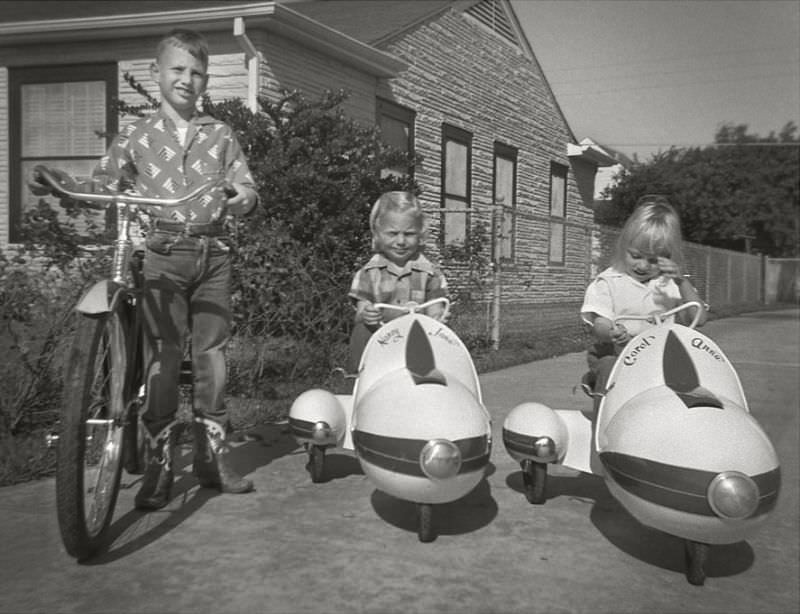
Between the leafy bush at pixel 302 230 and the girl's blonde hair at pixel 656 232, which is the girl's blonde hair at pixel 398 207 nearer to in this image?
the girl's blonde hair at pixel 656 232

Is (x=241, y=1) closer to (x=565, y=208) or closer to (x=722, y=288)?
(x=565, y=208)

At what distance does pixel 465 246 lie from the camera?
9.25 m

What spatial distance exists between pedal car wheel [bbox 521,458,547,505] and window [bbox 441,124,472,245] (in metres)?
10.2

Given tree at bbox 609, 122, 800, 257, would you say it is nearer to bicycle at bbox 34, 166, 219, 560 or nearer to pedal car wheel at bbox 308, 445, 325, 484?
pedal car wheel at bbox 308, 445, 325, 484

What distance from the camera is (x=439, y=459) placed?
112 inches

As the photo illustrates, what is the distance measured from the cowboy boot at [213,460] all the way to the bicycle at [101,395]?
34 cm

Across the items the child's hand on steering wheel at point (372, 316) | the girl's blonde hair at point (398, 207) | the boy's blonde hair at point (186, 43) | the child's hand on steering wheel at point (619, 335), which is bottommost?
the child's hand on steering wheel at point (619, 335)

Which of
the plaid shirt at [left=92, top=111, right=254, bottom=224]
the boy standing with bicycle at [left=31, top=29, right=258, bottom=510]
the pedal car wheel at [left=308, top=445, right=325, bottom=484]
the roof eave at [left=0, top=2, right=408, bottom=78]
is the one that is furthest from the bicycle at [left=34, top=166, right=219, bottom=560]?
the roof eave at [left=0, top=2, right=408, bottom=78]

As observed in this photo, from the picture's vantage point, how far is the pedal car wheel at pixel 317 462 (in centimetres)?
389

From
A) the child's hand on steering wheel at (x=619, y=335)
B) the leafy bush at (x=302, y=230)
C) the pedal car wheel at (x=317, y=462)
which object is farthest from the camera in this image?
the leafy bush at (x=302, y=230)

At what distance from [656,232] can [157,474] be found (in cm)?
248

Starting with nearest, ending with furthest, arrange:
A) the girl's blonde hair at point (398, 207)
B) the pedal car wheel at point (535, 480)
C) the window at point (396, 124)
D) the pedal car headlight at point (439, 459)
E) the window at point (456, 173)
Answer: the pedal car headlight at point (439, 459) → the pedal car wheel at point (535, 480) → the girl's blonde hair at point (398, 207) → the window at point (396, 124) → the window at point (456, 173)

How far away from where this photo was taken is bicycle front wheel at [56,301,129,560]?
8.77 ft

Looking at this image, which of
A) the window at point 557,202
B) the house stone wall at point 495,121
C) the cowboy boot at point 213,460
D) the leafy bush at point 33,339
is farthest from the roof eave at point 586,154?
the cowboy boot at point 213,460
